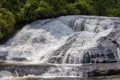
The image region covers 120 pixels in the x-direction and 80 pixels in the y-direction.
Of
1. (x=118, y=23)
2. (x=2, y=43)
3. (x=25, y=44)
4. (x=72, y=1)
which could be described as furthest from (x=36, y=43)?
(x=72, y=1)

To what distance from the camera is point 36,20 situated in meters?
34.7

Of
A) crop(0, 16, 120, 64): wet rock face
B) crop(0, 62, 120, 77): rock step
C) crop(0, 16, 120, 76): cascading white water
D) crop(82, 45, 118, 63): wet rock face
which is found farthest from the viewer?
crop(0, 16, 120, 64): wet rock face

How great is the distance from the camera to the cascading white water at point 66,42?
81.1 feet

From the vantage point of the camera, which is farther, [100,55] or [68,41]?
[68,41]

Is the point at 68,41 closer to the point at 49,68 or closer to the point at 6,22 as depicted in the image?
the point at 49,68

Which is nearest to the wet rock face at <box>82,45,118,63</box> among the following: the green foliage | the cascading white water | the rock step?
the cascading white water

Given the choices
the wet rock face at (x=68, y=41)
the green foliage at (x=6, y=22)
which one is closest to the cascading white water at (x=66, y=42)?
the wet rock face at (x=68, y=41)

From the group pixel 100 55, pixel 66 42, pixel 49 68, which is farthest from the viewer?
pixel 66 42

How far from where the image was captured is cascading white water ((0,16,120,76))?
2473 centimetres

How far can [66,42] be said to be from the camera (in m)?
28.2

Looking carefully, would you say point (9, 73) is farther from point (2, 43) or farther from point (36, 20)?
point (36, 20)

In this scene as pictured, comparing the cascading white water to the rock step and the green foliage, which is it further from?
the green foliage

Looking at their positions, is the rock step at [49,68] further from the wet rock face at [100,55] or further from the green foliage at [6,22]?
the green foliage at [6,22]

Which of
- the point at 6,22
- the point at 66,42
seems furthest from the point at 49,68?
the point at 6,22
